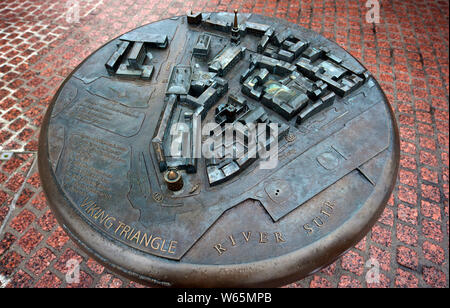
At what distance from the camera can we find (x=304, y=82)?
4742 mm

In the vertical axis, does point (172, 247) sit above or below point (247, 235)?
below

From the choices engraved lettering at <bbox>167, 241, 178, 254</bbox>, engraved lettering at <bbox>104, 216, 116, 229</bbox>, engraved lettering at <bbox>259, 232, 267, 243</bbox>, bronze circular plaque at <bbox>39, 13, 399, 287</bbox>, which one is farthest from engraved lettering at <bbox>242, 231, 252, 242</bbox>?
engraved lettering at <bbox>104, 216, 116, 229</bbox>

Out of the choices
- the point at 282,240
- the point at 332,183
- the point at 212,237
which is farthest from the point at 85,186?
the point at 332,183

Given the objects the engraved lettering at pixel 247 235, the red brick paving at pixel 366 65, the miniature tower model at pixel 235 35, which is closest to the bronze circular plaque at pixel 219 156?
the engraved lettering at pixel 247 235

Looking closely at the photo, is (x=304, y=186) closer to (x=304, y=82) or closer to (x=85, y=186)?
(x=304, y=82)

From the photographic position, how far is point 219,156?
3994 millimetres

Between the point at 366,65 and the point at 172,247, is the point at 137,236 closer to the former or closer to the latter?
the point at 172,247

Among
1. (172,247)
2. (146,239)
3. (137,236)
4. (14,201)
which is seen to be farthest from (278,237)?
(14,201)

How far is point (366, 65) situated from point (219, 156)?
16.2 ft

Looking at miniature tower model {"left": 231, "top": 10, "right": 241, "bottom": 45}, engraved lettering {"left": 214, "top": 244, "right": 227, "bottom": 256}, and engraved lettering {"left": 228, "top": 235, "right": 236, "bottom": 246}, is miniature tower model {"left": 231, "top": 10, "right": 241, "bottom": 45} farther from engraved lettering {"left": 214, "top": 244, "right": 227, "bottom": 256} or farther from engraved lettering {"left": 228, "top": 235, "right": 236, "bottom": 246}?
engraved lettering {"left": 214, "top": 244, "right": 227, "bottom": 256}

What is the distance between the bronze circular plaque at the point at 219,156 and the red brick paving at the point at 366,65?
0.75 meters

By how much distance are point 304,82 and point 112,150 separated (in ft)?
11.0

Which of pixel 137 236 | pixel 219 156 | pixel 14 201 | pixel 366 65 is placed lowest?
pixel 14 201

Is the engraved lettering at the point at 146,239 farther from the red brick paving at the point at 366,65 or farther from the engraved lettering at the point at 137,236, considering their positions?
the red brick paving at the point at 366,65
